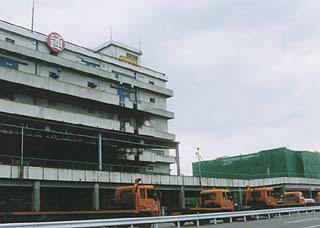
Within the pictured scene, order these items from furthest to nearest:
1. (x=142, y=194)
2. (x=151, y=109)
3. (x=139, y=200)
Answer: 1. (x=151, y=109)
2. (x=142, y=194)
3. (x=139, y=200)

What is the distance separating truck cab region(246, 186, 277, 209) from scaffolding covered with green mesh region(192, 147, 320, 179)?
3275cm

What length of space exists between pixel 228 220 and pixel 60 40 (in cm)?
2850

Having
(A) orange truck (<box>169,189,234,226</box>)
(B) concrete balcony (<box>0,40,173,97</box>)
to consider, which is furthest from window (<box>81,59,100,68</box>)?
(A) orange truck (<box>169,189,234,226</box>)

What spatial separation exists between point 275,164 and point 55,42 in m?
42.6

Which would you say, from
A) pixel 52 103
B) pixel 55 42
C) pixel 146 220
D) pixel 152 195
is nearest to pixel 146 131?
pixel 52 103

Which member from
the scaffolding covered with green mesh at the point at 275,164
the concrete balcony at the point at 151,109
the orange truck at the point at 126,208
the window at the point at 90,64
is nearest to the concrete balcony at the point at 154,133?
the concrete balcony at the point at 151,109

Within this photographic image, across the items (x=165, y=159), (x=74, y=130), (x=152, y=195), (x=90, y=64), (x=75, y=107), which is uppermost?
(x=90, y=64)

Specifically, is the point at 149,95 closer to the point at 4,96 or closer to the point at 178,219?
the point at 4,96

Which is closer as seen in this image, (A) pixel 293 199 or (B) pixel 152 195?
(B) pixel 152 195

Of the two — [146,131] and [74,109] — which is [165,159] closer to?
[146,131]

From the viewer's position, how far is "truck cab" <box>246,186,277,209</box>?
3566 cm

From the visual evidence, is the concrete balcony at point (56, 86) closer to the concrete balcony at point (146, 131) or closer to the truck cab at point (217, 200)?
the concrete balcony at point (146, 131)

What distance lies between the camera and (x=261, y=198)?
35906 mm

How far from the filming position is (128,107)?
2108 inches
